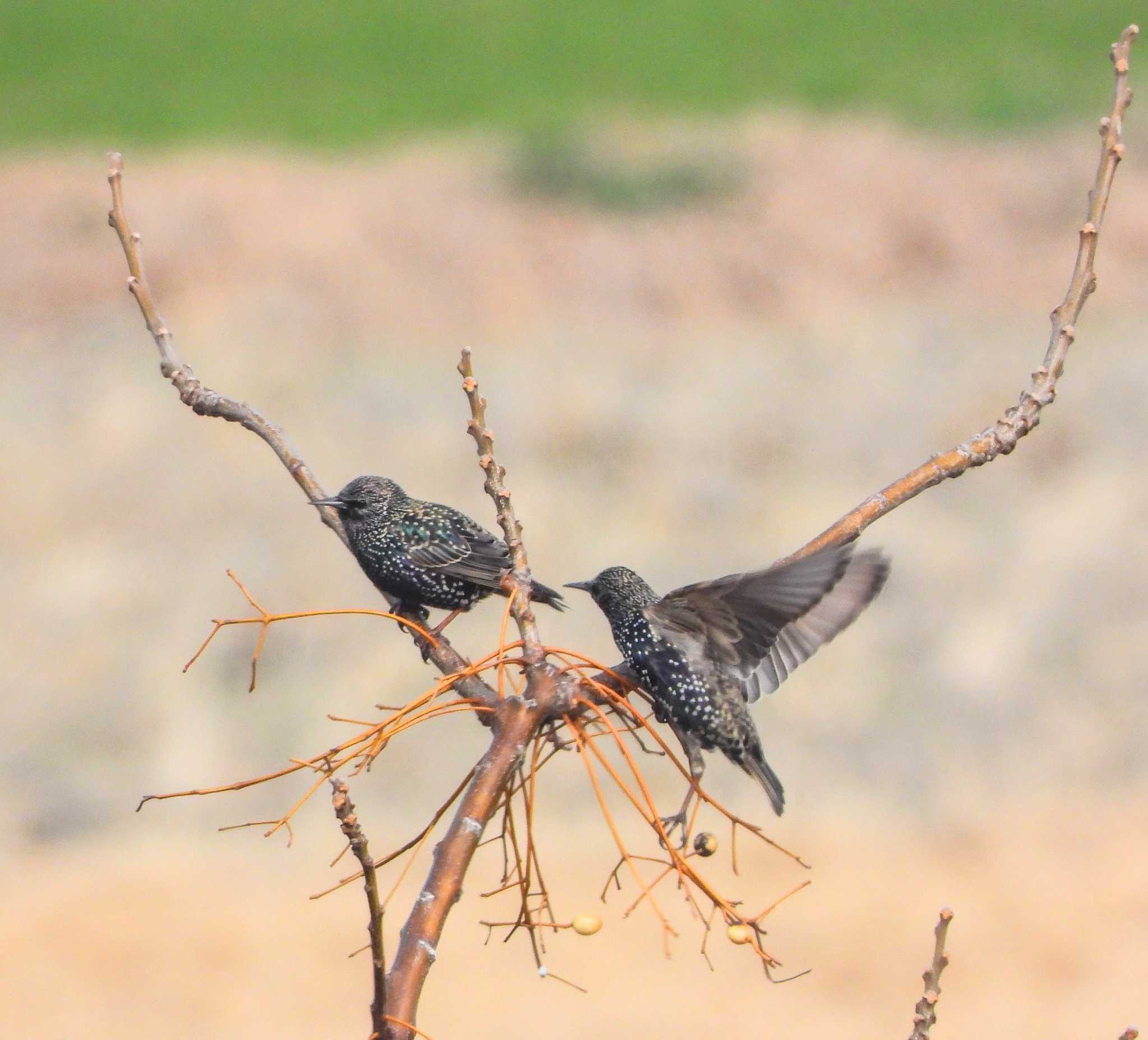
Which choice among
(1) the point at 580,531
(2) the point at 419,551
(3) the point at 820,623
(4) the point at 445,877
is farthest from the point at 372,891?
(1) the point at 580,531

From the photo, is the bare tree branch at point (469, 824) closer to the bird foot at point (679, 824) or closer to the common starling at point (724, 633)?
the bird foot at point (679, 824)

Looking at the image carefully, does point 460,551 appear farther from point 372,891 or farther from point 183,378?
point 372,891

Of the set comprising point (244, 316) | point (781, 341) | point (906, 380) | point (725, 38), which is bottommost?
point (906, 380)

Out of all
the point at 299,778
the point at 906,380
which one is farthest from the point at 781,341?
the point at 299,778

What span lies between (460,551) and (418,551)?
0.20m

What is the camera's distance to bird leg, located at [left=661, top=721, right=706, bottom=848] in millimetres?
2547

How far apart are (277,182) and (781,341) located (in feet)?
22.5

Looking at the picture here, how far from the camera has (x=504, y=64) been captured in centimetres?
2586

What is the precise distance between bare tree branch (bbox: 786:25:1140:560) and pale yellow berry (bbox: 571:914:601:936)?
0.67m

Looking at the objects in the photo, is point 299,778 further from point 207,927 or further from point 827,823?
point 827,823

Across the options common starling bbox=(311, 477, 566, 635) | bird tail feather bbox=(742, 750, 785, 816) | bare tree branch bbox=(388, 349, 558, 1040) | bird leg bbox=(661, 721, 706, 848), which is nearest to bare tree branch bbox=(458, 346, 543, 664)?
bare tree branch bbox=(388, 349, 558, 1040)

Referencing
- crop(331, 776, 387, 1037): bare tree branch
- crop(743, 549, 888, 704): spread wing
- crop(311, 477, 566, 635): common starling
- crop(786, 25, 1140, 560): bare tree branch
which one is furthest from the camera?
crop(311, 477, 566, 635): common starling

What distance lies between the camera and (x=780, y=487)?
622 inches

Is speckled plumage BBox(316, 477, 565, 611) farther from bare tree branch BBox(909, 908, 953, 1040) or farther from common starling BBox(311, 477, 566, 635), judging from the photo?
bare tree branch BBox(909, 908, 953, 1040)
